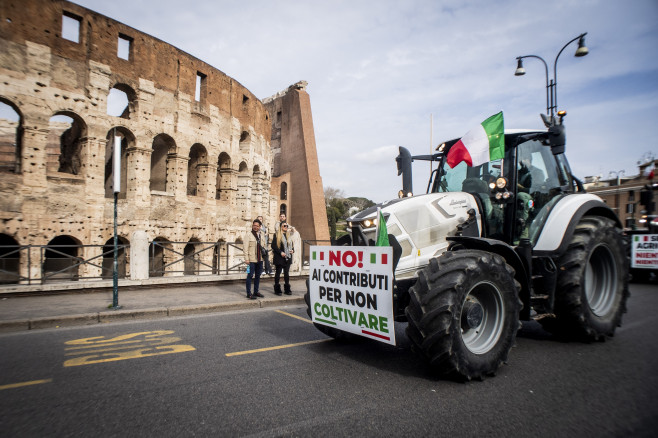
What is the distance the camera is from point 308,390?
354 cm

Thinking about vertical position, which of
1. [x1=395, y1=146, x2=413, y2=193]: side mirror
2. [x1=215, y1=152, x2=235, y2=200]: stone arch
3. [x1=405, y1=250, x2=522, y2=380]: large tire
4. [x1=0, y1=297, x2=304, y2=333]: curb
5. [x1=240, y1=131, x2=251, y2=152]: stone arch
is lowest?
[x1=0, y1=297, x2=304, y2=333]: curb

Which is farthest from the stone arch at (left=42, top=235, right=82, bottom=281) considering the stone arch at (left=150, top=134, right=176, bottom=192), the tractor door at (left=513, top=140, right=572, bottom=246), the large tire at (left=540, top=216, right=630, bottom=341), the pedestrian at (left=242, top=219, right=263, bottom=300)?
the large tire at (left=540, top=216, right=630, bottom=341)

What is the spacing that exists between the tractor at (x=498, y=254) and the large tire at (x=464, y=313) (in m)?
0.01

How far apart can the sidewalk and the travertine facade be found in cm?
348

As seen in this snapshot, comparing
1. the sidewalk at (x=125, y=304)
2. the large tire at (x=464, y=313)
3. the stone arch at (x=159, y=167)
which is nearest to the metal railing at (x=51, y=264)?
the sidewalk at (x=125, y=304)

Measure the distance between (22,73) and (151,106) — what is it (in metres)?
5.04

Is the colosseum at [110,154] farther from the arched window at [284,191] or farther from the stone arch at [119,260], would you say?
the arched window at [284,191]

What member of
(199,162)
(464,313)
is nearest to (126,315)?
(464,313)

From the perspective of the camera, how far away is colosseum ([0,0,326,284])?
47.6 ft

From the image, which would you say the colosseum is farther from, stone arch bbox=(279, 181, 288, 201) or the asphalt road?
stone arch bbox=(279, 181, 288, 201)

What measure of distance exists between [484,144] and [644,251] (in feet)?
39.2

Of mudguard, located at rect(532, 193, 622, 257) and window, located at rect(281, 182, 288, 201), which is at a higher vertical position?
window, located at rect(281, 182, 288, 201)

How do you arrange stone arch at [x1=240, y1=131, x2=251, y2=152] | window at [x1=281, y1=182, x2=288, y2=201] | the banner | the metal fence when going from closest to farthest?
the banner, the metal fence, stone arch at [x1=240, y1=131, x2=251, y2=152], window at [x1=281, y1=182, x2=288, y2=201]

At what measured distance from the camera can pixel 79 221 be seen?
16047mm
